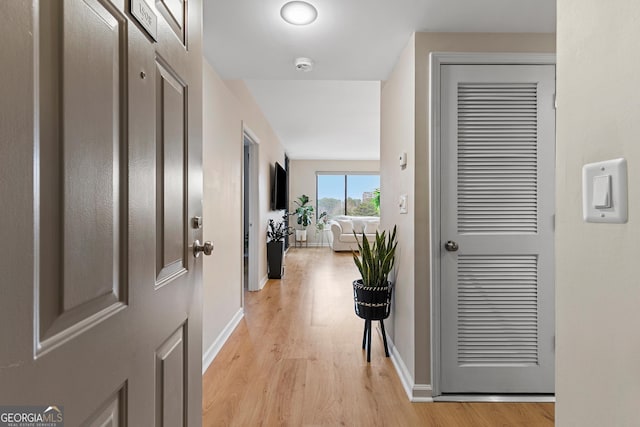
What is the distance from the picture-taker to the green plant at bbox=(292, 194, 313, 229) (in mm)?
9078

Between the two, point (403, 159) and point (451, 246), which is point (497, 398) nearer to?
point (451, 246)

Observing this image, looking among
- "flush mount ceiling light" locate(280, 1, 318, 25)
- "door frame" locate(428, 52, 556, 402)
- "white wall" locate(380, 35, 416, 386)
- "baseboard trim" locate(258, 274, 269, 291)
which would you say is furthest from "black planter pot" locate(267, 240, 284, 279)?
"flush mount ceiling light" locate(280, 1, 318, 25)

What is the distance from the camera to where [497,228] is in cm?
200

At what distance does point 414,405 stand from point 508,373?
601 mm

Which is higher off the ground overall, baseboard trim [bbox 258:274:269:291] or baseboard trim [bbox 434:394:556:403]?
baseboard trim [bbox 258:274:269:291]

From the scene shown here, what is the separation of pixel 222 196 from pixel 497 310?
211 centimetres

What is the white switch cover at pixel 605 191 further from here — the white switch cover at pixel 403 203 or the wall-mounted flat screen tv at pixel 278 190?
the wall-mounted flat screen tv at pixel 278 190

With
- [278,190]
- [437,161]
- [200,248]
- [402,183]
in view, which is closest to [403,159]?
[402,183]

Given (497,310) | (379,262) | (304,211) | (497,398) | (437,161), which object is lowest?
(497,398)

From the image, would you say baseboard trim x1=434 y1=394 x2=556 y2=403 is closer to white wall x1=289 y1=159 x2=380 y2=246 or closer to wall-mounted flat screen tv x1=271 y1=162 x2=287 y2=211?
wall-mounted flat screen tv x1=271 y1=162 x2=287 y2=211

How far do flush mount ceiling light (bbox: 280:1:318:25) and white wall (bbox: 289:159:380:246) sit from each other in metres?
7.57

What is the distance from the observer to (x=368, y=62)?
2371mm

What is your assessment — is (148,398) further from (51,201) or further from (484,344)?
(484,344)

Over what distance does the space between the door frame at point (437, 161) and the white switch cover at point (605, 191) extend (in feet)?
4.41
